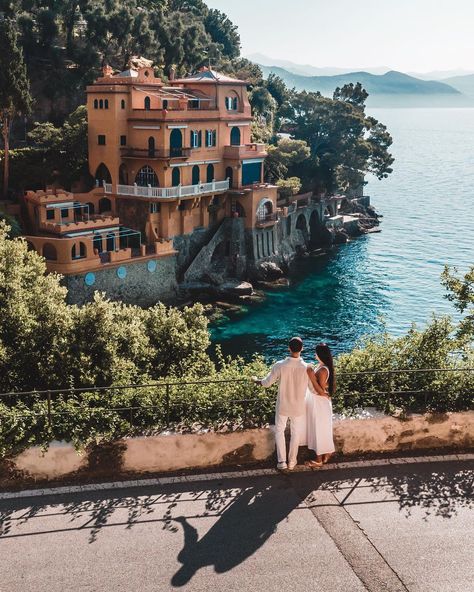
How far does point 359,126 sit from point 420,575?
7509cm

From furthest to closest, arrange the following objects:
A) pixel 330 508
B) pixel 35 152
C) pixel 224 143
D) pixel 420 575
Result: pixel 224 143
pixel 35 152
pixel 330 508
pixel 420 575

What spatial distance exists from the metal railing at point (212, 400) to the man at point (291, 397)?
60cm

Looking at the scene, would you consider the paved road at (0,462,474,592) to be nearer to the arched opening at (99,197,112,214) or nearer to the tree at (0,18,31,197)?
the tree at (0,18,31,197)

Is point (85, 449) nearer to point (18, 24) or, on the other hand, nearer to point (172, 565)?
point (172, 565)

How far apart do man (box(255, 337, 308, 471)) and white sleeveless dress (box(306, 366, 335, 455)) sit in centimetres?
15

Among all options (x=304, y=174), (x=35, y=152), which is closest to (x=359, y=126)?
(x=304, y=174)

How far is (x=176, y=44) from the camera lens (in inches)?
2721

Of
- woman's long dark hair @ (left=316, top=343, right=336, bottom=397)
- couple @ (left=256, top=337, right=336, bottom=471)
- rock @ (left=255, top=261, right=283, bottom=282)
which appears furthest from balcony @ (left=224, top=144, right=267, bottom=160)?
woman's long dark hair @ (left=316, top=343, right=336, bottom=397)

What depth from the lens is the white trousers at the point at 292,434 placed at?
9523 millimetres

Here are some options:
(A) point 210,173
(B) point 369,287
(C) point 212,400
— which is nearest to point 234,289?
(A) point 210,173

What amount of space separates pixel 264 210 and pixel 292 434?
166 ft

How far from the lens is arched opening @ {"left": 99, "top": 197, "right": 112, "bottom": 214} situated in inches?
2007

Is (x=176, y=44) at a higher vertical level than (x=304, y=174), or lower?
higher

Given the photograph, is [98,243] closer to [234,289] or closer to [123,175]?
[123,175]
